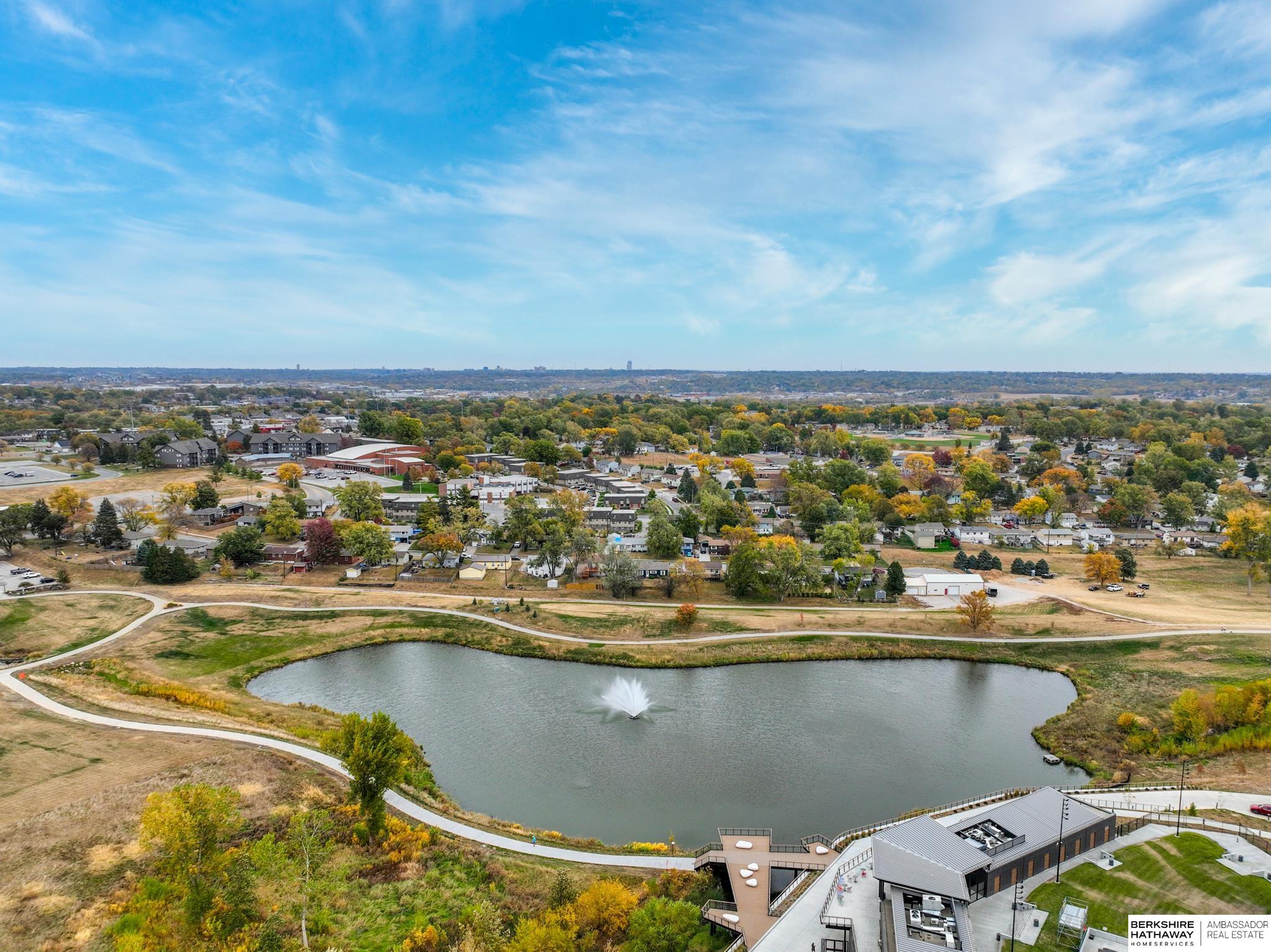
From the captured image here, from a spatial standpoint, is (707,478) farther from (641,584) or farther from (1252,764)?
(1252,764)

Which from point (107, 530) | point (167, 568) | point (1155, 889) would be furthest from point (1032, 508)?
point (107, 530)

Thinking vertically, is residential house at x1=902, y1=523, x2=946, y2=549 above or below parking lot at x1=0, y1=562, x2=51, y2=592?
above

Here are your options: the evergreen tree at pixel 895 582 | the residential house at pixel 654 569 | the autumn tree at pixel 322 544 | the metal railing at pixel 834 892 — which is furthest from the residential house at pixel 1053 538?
the autumn tree at pixel 322 544

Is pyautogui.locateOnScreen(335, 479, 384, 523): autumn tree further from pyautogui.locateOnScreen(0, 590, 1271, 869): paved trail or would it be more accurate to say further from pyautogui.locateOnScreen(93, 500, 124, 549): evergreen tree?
pyautogui.locateOnScreen(0, 590, 1271, 869): paved trail

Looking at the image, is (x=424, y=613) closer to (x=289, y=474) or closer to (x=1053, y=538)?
(x=289, y=474)

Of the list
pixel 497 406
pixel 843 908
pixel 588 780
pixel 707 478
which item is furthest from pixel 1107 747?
pixel 497 406

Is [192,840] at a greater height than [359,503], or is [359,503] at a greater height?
[359,503]

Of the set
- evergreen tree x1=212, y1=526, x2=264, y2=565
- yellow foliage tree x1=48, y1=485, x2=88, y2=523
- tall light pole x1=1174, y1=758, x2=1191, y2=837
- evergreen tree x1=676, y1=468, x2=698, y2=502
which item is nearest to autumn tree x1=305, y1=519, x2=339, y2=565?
evergreen tree x1=212, y1=526, x2=264, y2=565
